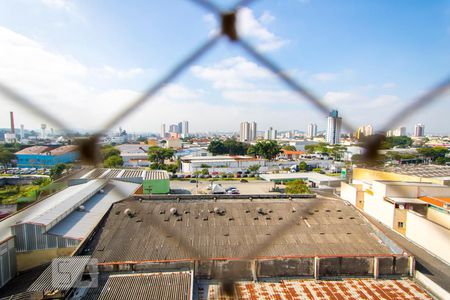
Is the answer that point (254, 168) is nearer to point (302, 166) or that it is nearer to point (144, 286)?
point (302, 166)

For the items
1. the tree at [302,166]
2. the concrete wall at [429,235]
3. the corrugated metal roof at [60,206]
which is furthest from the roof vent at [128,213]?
the tree at [302,166]

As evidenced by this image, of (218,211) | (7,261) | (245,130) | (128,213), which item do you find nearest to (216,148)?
(218,211)

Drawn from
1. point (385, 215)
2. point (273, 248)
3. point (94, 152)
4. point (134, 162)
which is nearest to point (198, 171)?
point (134, 162)

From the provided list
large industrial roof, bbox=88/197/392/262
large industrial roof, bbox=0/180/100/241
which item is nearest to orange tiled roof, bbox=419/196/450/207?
large industrial roof, bbox=88/197/392/262

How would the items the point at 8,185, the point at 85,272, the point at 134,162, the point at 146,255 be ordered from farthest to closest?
the point at 134,162
the point at 8,185
the point at 146,255
the point at 85,272

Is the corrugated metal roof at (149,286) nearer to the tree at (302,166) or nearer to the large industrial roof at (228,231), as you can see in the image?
the large industrial roof at (228,231)

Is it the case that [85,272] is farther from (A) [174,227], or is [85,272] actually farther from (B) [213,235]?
(B) [213,235]
